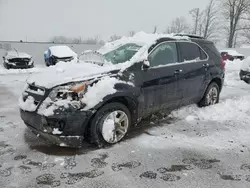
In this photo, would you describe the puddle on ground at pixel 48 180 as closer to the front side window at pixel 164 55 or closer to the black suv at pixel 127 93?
the black suv at pixel 127 93

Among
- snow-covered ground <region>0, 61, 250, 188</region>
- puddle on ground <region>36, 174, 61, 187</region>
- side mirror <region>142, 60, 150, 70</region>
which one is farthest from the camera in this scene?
side mirror <region>142, 60, 150, 70</region>

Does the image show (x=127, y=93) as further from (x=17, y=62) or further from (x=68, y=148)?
(x=17, y=62)

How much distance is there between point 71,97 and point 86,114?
0.33 m

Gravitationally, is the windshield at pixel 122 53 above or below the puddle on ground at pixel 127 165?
above

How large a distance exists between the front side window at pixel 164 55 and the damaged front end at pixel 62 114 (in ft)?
5.05

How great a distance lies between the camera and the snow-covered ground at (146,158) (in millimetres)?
3410

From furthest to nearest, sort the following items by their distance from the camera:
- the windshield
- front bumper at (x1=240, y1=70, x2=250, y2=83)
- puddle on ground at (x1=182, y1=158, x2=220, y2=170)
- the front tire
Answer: front bumper at (x1=240, y1=70, x2=250, y2=83)
the windshield
the front tire
puddle on ground at (x1=182, y1=158, x2=220, y2=170)

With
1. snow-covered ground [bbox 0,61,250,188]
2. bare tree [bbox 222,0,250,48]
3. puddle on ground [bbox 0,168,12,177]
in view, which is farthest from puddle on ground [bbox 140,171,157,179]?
bare tree [bbox 222,0,250,48]

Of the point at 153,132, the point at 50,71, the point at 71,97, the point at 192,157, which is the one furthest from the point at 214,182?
the point at 50,71

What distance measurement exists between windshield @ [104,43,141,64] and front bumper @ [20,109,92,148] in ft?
4.53

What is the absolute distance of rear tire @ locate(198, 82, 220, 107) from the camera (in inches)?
254

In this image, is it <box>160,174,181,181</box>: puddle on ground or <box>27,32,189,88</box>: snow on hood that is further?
<box>27,32,189,88</box>: snow on hood

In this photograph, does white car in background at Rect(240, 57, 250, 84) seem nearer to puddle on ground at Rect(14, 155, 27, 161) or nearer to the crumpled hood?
the crumpled hood

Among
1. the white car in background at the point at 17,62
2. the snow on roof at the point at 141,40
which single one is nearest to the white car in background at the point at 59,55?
the white car in background at the point at 17,62
